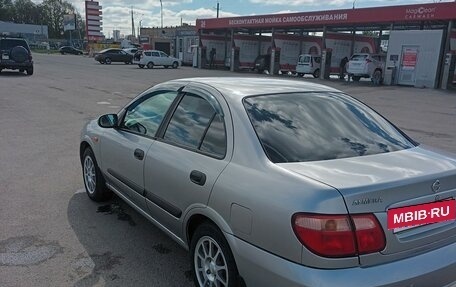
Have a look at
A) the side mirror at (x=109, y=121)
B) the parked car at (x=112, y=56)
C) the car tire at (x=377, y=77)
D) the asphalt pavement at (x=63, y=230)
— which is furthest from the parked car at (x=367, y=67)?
the parked car at (x=112, y=56)

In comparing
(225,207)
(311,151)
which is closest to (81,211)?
(225,207)

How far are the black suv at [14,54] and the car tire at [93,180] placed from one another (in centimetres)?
1973

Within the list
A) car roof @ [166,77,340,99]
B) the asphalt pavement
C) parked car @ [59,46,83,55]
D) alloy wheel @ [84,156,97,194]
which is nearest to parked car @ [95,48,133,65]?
parked car @ [59,46,83,55]

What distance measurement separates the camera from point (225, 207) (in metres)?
2.62

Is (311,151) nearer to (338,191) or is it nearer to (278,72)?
(338,191)

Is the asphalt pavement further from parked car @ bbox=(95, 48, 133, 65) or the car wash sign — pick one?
parked car @ bbox=(95, 48, 133, 65)

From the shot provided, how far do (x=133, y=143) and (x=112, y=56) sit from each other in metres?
46.4

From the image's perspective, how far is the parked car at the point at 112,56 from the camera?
4678 centimetres

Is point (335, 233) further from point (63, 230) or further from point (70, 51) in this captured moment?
point (70, 51)

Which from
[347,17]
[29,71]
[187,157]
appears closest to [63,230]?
[187,157]

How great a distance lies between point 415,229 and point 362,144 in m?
0.77

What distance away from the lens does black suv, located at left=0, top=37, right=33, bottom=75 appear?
21.9 metres

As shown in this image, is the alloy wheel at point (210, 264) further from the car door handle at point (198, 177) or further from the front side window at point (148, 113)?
the front side window at point (148, 113)

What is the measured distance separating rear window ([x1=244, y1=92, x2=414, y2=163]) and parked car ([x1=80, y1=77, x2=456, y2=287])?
1 cm
